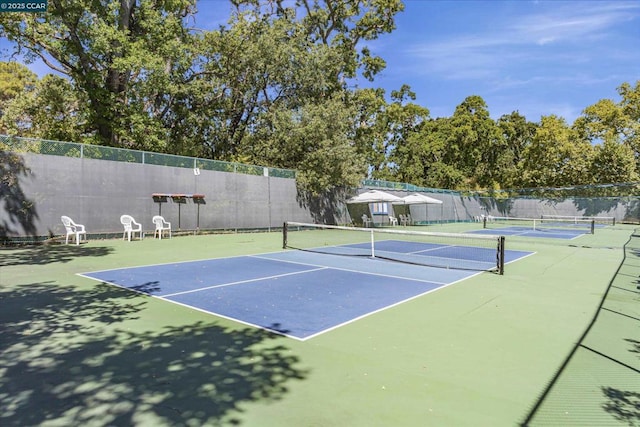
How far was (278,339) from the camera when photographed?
4574 mm

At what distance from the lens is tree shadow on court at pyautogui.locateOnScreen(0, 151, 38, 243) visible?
12.8 meters

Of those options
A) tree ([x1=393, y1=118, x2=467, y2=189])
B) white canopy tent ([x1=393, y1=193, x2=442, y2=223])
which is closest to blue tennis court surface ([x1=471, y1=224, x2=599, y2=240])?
white canopy tent ([x1=393, y1=193, x2=442, y2=223])


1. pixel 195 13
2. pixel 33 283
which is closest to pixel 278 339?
pixel 33 283

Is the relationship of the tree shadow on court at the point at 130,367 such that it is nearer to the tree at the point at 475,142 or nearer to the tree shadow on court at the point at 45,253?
the tree shadow on court at the point at 45,253

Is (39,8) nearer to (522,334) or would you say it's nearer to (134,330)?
(134,330)

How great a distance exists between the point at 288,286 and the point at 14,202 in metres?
10.9

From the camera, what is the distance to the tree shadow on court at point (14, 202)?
12820 mm

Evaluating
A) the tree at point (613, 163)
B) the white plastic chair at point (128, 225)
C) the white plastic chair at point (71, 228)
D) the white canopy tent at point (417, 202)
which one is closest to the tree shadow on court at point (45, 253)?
the white plastic chair at point (71, 228)

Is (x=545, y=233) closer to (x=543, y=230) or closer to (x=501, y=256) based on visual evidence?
(x=543, y=230)

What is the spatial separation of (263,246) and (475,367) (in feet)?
37.4

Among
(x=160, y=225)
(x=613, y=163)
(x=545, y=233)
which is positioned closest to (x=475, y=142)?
(x=613, y=163)

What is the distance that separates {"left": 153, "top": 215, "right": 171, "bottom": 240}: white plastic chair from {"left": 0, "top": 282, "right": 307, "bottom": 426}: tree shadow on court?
11079 millimetres

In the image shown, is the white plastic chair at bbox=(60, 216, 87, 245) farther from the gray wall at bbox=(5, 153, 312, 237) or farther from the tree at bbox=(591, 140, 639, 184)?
the tree at bbox=(591, 140, 639, 184)

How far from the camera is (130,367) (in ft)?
12.1
